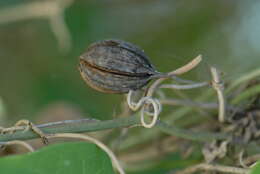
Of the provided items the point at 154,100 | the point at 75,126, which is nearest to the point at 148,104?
the point at 154,100

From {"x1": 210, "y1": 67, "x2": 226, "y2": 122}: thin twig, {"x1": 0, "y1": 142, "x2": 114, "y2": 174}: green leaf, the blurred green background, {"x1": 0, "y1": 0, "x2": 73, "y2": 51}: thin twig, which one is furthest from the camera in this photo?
the blurred green background

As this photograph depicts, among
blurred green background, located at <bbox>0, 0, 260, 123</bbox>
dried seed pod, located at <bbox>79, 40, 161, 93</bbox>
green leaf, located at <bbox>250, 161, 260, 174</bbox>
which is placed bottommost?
green leaf, located at <bbox>250, 161, 260, 174</bbox>

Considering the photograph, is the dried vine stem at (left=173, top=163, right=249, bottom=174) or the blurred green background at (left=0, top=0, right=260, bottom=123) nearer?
the dried vine stem at (left=173, top=163, right=249, bottom=174)

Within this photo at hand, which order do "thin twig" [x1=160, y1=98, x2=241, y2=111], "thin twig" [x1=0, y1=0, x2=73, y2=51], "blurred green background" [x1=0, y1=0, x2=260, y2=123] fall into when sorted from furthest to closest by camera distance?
"blurred green background" [x1=0, y1=0, x2=260, y2=123] → "thin twig" [x1=0, y1=0, x2=73, y2=51] → "thin twig" [x1=160, y1=98, x2=241, y2=111]

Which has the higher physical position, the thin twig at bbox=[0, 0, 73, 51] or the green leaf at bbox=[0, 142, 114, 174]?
the thin twig at bbox=[0, 0, 73, 51]

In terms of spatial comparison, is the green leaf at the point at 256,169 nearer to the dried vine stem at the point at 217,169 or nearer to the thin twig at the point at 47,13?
the dried vine stem at the point at 217,169

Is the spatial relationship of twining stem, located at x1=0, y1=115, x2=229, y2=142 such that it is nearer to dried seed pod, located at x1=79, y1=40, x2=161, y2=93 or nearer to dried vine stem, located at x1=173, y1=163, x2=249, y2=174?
dried seed pod, located at x1=79, y1=40, x2=161, y2=93

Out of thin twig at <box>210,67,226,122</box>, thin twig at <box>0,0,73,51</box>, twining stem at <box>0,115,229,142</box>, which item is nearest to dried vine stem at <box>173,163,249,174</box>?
thin twig at <box>210,67,226,122</box>
